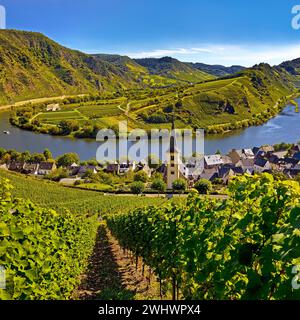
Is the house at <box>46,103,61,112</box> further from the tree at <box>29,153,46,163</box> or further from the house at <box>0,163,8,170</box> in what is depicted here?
the tree at <box>29,153,46,163</box>

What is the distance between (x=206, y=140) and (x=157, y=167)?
103 ft

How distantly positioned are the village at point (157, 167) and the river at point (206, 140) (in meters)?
9.73

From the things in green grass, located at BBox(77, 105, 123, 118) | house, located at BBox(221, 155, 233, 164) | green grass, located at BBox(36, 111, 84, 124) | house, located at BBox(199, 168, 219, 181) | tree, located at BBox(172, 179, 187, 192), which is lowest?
tree, located at BBox(172, 179, 187, 192)

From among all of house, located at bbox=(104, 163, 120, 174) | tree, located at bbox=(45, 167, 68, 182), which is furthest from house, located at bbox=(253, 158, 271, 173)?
tree, located at bbox=(45, 167, 68, 182)

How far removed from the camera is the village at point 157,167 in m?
59.2

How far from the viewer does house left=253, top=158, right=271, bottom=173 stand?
62869mm

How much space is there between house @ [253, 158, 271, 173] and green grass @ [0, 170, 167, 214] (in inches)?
1056

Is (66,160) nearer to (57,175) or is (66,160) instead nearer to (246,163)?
(57,175)

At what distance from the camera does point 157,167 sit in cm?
6888

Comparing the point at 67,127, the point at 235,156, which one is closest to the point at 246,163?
the point at 235,156

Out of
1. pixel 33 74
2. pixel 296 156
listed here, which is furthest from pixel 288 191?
pixel 33 74

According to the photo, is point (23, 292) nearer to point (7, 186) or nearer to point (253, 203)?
point (7, 186)

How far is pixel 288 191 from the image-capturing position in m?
2.91

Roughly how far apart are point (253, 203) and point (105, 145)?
88.2m
